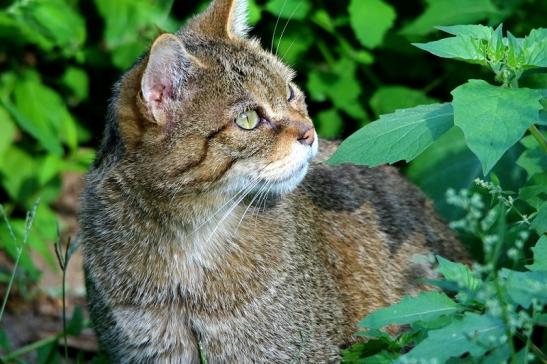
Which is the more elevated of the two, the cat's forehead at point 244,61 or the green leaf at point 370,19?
the cat's forehead at point 244,61

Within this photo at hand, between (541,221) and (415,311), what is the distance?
0.58m

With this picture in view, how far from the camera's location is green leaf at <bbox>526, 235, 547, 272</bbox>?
3236mm

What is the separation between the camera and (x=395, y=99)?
6023mm

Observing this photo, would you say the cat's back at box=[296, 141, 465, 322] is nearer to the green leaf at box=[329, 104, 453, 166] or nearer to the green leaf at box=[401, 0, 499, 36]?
the green leaf at box=[329, 104, 453, 166]

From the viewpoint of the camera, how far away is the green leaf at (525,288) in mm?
3092

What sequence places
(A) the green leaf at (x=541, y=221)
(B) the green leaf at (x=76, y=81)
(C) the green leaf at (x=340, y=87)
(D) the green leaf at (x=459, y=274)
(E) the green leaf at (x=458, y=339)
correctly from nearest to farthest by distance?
(E) the green leaf at (x=458, y=339) < (D) the green leaf at (x=459, y=274) < (A) the green leaf at (x=541, y=221) < (C) the green leaf at (x=340, y=87) < (B) the green leaf at (x=76, y=81)

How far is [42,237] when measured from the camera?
20.6 ft

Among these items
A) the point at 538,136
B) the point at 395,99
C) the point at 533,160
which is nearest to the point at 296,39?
Result: the point at 395,99

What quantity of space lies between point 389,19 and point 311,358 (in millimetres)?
2439

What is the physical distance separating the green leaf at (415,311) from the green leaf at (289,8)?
2.58 m

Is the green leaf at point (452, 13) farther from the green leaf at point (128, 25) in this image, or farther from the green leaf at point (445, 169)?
the green leaf at point (128, 25)

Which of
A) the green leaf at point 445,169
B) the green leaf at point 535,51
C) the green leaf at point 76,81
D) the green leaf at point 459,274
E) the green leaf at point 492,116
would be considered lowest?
the green leaf at point 445,169

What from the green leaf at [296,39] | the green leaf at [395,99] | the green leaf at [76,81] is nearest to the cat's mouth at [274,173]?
the green leaf at [395,99]

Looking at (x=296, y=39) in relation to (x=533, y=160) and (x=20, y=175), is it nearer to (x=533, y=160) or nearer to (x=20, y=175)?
(x=20, y=175)
